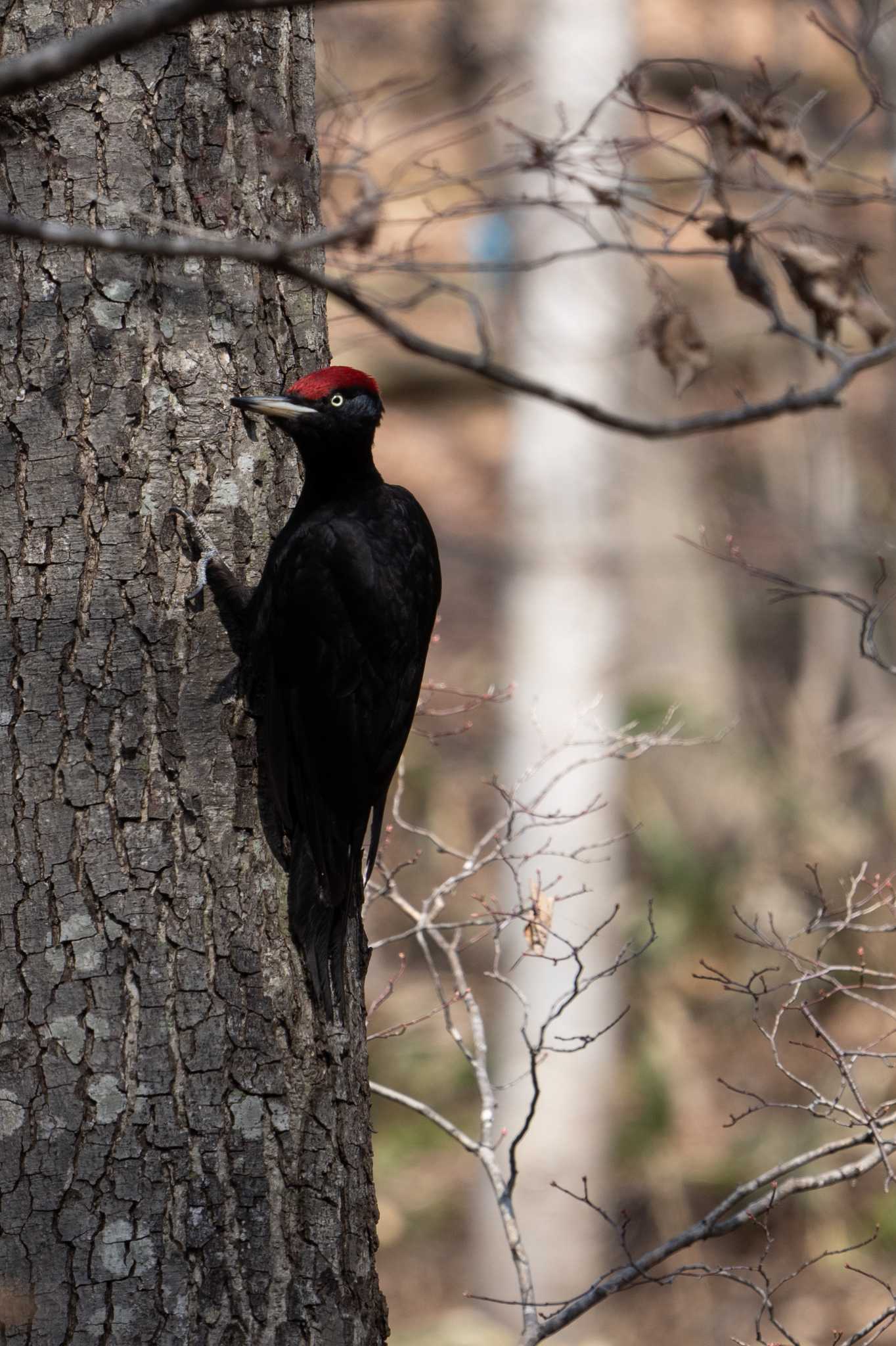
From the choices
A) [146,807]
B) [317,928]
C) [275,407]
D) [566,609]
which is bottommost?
[317,928]

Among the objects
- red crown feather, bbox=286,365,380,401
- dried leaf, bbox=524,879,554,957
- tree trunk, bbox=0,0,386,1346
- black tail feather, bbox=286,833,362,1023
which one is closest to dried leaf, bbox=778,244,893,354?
red crown feather, bbox=286,365,380,401

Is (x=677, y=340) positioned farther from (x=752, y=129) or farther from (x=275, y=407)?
(x=275, y=407)

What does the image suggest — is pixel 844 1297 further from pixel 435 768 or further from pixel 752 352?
pixel 752 352

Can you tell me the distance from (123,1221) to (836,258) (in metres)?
2.84

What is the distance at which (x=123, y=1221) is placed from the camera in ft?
7.14

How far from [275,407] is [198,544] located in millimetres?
300

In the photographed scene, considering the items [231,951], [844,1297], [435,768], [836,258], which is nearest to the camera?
[231,951]

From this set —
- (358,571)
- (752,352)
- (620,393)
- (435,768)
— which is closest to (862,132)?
(620,393)

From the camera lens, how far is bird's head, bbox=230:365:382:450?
8.18ft

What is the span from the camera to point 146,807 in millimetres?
2312

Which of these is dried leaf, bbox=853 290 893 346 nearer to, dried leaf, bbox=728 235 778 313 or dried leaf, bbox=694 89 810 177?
dried leaf, bbox=728 235 778 313

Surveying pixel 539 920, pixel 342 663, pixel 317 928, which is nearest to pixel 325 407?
pixel 342 663

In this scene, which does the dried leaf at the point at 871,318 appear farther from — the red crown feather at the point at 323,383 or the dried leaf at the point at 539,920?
the dried leaf at the point at 539,920

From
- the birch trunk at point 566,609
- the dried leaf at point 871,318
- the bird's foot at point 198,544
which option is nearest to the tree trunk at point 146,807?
the bird's foot at point 198,544
